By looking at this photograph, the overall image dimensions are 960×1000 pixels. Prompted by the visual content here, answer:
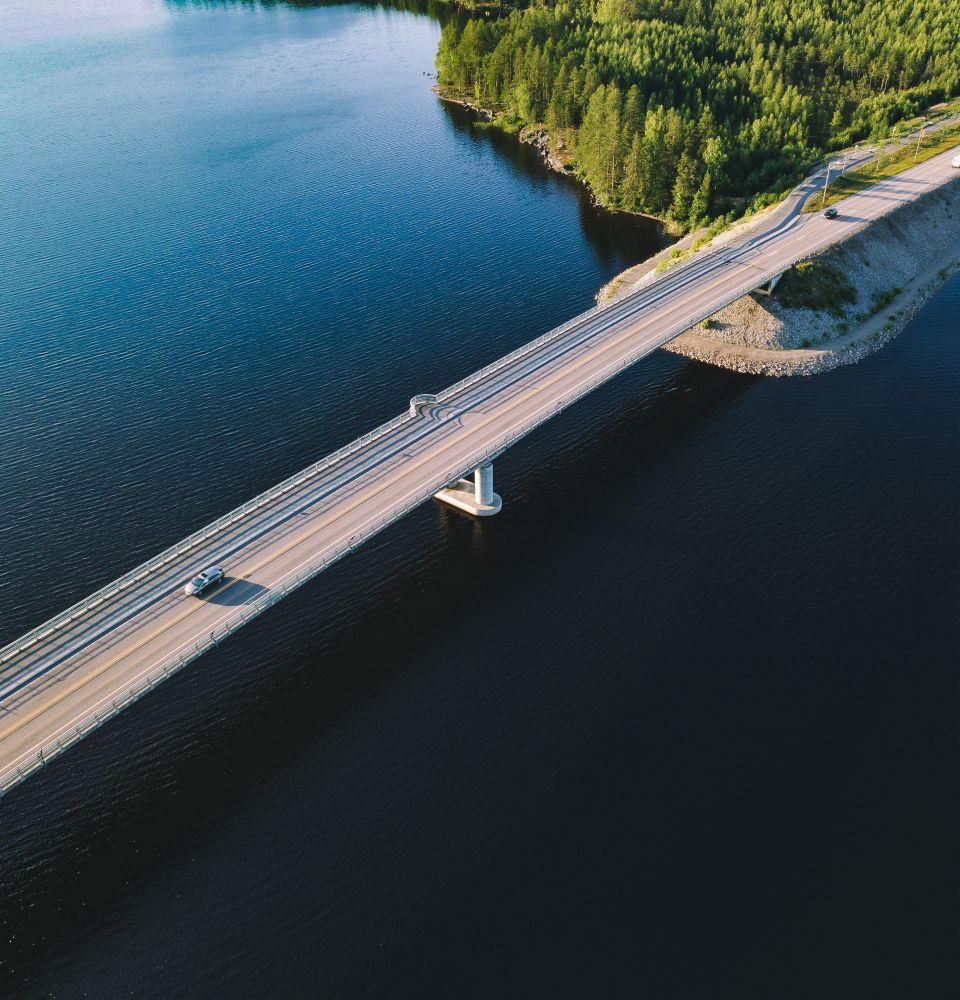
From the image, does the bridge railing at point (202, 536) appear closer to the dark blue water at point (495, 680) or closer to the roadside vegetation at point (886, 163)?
the dark blue water at point (495, 680)

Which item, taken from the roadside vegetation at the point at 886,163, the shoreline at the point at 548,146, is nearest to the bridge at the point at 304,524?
the roadside vegetation at the point at 886,163

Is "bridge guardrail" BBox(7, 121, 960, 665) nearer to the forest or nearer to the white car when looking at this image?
the white car

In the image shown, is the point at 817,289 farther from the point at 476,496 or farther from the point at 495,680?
the point at 495,680

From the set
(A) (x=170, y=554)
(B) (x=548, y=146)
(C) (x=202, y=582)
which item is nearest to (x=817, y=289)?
(B) (x=548, y=146)

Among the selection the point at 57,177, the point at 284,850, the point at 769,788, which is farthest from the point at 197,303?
the point at 769,788

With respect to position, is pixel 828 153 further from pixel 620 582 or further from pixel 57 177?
pixel 57 177

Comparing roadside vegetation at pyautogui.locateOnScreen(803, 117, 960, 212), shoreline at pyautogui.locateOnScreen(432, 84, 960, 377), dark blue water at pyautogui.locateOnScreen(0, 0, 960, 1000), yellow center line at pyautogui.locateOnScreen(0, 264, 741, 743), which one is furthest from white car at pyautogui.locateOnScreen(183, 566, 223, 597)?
roadside vegetation at pyautogui.locateOnScreen(803, 117, 960, 212)
